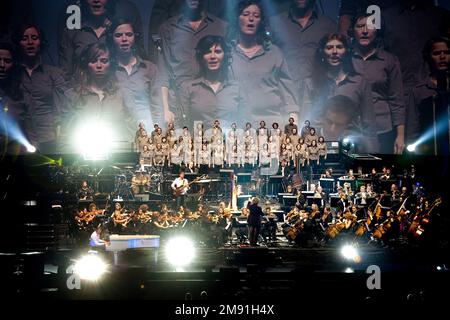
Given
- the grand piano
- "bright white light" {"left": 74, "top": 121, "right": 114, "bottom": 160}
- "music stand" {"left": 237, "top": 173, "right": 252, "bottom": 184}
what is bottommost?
the grand piano

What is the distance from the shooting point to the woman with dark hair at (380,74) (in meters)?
18.1

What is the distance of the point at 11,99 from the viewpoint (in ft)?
59.1

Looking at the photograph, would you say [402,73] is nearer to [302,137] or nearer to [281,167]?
[302,137]

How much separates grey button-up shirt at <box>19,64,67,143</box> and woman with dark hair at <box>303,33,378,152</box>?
7492mm

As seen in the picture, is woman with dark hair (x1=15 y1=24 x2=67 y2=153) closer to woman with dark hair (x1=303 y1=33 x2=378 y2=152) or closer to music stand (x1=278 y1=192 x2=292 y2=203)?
music stand (x1=278 y1=192 x2=292 y2=203)

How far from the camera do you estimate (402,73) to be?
713 inches

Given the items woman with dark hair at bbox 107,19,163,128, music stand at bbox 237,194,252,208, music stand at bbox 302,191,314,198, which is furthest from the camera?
woman with dark hair at bbox 107,19,163,128

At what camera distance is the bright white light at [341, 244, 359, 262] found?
1206 centimetres

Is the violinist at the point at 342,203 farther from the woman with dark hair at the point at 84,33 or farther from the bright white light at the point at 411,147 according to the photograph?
the woman with dark hair at the point at 84,33

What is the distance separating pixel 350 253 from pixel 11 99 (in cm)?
1131

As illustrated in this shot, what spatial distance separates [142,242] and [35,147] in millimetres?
7506

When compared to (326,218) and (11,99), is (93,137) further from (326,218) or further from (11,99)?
(326,218)

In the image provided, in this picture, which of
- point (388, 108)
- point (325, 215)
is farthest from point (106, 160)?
point (388, 108)

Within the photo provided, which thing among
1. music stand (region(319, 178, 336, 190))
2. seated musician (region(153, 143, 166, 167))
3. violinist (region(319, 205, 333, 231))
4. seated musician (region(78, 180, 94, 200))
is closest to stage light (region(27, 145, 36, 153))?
seated musician (region(78, 180, 94, 200))
